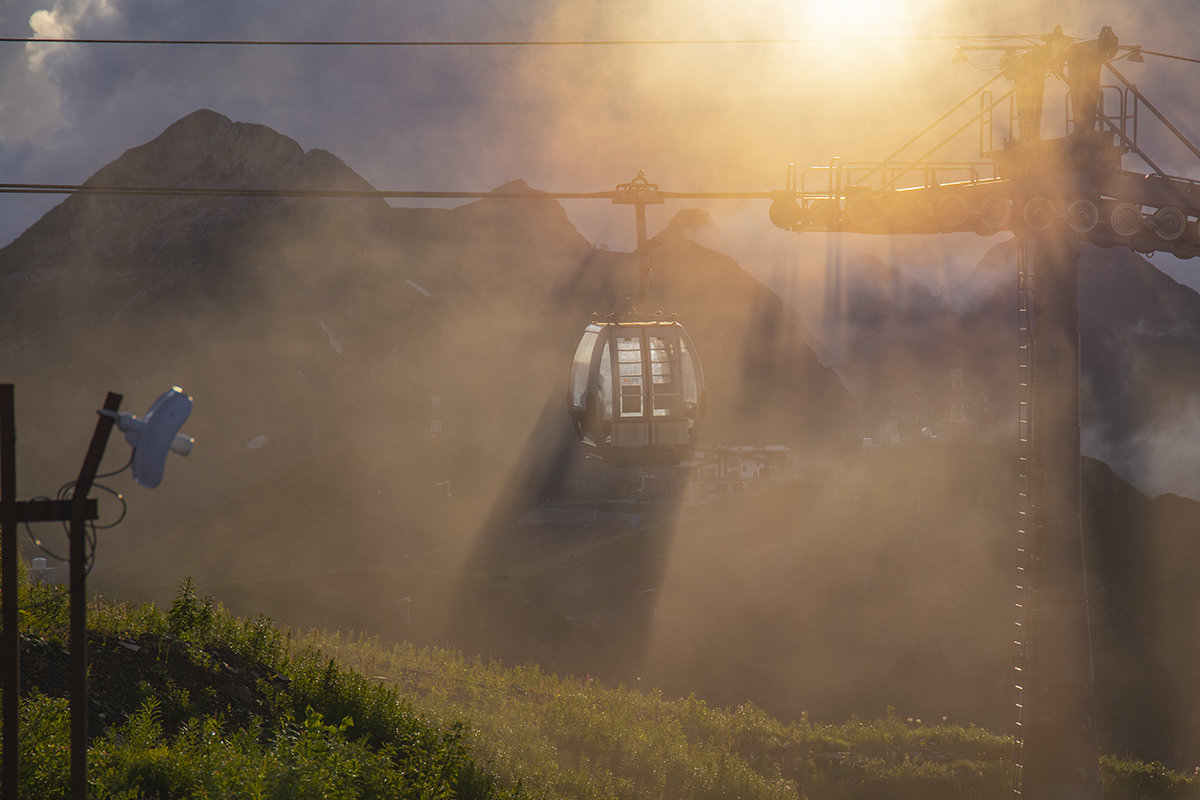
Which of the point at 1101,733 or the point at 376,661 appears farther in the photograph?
the point at 1101,733

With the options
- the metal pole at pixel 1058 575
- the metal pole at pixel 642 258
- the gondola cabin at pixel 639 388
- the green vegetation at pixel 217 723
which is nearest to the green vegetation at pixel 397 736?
the green vegetation at pixel 217 723

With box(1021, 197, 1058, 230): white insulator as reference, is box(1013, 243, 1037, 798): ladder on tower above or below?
below

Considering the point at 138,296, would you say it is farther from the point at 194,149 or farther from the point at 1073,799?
the point at 1073,799

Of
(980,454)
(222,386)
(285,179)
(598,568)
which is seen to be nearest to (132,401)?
(222,386)

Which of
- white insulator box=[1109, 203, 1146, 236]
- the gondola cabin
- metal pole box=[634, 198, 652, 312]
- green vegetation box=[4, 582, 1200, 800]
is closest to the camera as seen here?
green vegetation box=[4, 582, 1200, 800]

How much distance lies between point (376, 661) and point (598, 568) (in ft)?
114

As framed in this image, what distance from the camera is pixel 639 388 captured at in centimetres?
1145

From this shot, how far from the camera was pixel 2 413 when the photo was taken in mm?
5371

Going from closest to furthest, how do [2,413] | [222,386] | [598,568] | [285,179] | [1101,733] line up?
[2,413] < [1101,733] < [598,568] < [222,386] < [285,179]

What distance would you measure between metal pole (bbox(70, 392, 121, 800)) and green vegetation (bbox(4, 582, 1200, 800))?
1761 millimetres

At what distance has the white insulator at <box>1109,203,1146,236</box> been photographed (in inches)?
611

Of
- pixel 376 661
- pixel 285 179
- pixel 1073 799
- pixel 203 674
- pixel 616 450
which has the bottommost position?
pixel 1073 799

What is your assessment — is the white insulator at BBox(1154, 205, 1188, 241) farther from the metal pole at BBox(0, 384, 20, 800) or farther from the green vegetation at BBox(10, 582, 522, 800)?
the metal pole at BBox(0, 384, 20, 800)

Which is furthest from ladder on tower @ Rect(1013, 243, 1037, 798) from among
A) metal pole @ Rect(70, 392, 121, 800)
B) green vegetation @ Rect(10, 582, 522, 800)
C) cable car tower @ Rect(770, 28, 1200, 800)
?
metal pole @ Rect(70, 392, 121, 800)
